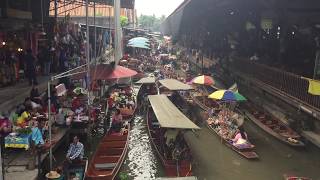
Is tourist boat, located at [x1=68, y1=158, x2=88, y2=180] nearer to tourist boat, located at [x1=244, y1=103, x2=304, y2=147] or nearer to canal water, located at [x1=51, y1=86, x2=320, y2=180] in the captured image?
canal water, located at [x1=51, y1=86, x2=320, y2=180]

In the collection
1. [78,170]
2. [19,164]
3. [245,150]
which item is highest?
[19,164]

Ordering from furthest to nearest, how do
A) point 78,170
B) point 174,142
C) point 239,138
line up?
point 239,138 < point 174,142 < point 78,170

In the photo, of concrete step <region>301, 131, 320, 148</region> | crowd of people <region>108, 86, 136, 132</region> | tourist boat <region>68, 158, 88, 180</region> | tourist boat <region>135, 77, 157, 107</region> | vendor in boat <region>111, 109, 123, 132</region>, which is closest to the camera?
tourist boat <region>68, 158, 88, 180</region>

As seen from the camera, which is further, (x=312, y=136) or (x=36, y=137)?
(x=312, y=136)

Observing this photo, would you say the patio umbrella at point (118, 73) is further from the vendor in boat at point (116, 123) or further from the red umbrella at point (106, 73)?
the vendor in boat at point (116, 123)

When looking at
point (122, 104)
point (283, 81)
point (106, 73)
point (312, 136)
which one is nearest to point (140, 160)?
point (106, 73)

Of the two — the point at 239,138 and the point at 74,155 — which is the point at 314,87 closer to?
the point at 239,138

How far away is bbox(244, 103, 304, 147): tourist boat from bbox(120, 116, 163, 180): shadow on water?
5183mm

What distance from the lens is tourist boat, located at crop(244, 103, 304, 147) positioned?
16312 mm

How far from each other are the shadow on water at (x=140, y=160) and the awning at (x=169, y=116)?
5.80 ft

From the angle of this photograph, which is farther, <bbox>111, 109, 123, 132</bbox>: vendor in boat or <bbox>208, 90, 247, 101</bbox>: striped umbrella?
<bbox>208, 90, 247, 101</bbox>: striped umbrella

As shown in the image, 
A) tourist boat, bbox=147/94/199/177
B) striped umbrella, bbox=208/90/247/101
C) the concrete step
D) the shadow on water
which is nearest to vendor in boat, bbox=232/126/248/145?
striped umbrella, bbox=208/90/247/101

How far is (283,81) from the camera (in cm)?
1873

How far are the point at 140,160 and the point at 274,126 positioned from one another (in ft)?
21.2
